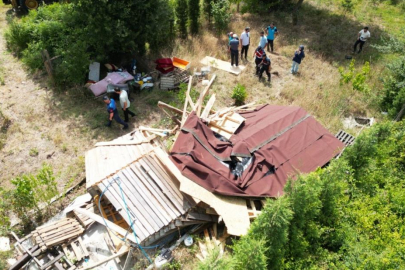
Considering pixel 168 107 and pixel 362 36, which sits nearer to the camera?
pixel 168 107

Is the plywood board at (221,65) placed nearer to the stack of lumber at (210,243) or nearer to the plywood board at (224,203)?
the plywood board at (224,203)

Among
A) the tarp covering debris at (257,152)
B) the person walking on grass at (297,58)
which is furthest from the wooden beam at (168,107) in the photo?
the person walking on grass at (297,58)

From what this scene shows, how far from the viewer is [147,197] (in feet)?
22.8

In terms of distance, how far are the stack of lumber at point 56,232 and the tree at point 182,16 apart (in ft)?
33.9

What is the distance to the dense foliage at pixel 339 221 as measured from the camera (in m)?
5.71

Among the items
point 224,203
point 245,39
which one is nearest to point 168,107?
point 224,203

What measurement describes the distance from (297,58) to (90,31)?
312 inches

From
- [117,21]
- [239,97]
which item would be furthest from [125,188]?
[117,21]

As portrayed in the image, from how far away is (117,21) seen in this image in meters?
10.9

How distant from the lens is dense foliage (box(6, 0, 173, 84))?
10.8 m

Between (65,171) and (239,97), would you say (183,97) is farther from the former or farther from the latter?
(65,171)

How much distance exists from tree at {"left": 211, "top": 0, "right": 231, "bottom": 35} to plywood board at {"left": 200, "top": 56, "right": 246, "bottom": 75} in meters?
2.67

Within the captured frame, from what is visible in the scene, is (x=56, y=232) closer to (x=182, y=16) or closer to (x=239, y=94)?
(x=239, y=94)

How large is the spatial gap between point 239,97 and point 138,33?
174 inches
